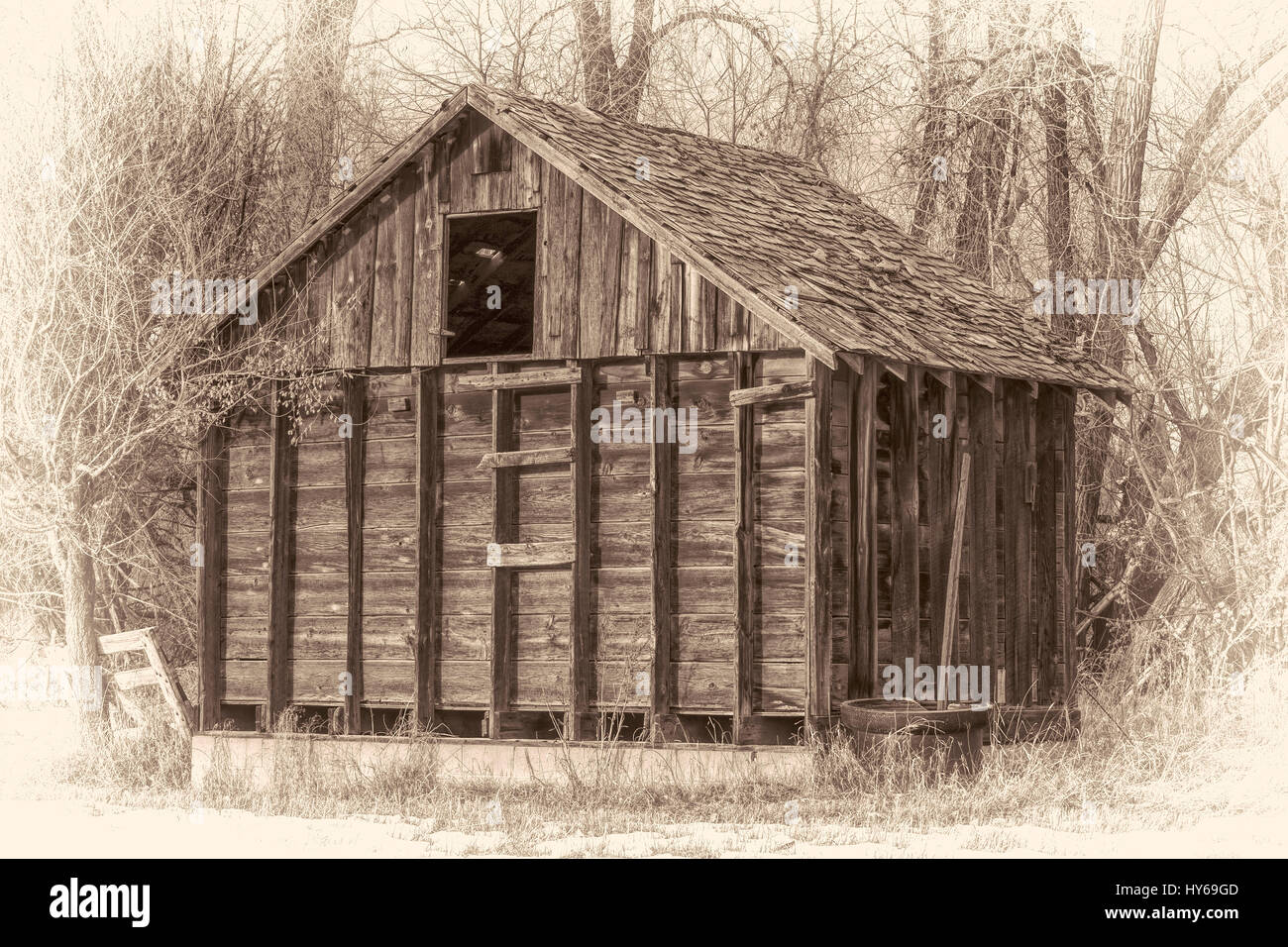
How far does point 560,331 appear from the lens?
17203mm

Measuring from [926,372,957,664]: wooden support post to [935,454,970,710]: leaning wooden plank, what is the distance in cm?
7

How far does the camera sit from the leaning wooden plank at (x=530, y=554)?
55.7 ft

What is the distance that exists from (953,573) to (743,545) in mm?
A: 2593

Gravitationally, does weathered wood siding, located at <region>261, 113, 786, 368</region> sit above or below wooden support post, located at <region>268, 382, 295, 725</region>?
above

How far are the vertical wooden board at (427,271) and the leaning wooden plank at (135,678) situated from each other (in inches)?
190

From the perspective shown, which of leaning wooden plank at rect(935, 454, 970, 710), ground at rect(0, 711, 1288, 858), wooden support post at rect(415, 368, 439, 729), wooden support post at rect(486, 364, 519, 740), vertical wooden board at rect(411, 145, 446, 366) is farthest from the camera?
vertical wooden board at rect(411, 145, 446, 366)

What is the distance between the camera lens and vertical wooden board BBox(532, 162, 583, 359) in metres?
17.2

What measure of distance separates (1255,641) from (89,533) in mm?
13383

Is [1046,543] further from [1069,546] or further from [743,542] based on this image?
[743,542]

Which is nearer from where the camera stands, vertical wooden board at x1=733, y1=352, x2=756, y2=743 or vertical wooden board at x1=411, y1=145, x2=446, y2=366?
vertical wooden board at x1=733, y1=352, x2=756, y2=743

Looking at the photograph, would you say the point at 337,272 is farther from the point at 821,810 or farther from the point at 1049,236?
the point at 1049,236

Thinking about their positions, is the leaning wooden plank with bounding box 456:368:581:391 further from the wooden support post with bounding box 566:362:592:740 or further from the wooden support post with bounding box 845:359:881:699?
the wooden support post with bounding box 845:359:881:699

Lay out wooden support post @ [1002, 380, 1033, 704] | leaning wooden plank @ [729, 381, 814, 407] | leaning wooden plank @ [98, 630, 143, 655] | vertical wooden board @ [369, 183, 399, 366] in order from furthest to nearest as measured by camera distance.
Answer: leaning wooden plank @ [98, 630, 143, 655] < wooden support post @ [1002, 380, 1033, 704] < vertical wooden board @ [369, 183, 399, 366] < leaning wooden plank @ [729, 381, 814, 407]

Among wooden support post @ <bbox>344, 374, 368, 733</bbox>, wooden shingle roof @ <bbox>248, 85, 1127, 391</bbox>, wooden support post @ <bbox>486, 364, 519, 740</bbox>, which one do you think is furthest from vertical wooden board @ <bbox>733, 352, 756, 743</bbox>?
wooden support post @ <bbox>344, 374, 368, 733</bbox>
